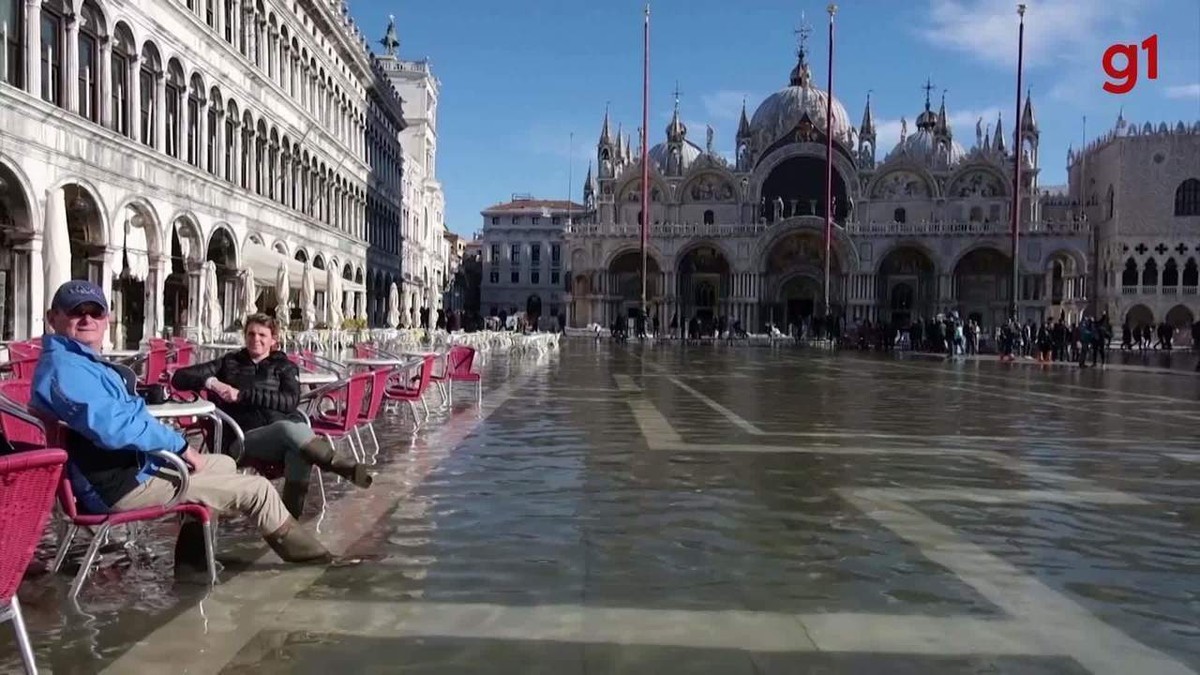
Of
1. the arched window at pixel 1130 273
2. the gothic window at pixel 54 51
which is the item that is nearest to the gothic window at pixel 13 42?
the gothic window at pixel 54 51

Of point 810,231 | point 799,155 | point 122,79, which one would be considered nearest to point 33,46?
Answer: point 122,79

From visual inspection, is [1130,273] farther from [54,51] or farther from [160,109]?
[54,51]

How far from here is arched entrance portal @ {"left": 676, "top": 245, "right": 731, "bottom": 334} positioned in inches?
3142

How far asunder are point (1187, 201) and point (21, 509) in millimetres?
81060

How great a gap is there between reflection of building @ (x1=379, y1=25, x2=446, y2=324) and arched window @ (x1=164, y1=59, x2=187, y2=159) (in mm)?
35725

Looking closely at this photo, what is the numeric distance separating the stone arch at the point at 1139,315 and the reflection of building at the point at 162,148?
56040mm

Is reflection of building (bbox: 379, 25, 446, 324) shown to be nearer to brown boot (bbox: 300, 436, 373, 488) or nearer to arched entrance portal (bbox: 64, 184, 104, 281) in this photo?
arched entrance portal (bbox: 64, 184, 104, 281)

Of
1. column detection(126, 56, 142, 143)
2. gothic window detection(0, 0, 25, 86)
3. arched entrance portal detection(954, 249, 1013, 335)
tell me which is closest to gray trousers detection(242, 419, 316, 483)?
gothic window detection(0, 0, 25, 86)

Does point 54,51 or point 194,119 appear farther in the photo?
point 194,119

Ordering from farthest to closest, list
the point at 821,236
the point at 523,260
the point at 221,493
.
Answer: the point at 523,260 → the point at 821,236 → the point at 221,493

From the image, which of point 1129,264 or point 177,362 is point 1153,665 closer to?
point 177,362

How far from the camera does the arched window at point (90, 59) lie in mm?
21641

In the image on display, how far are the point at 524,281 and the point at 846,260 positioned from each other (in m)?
42.6

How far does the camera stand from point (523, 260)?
109688mm
